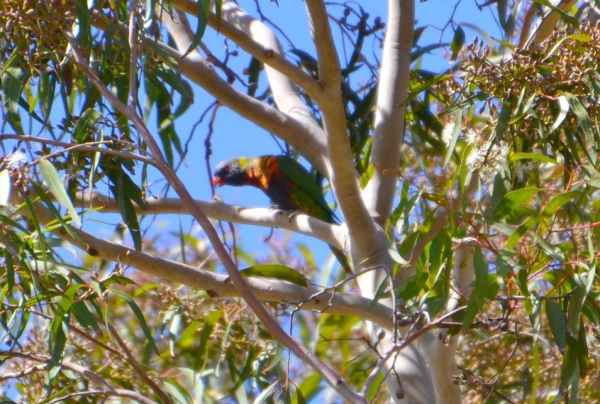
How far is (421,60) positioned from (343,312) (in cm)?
113

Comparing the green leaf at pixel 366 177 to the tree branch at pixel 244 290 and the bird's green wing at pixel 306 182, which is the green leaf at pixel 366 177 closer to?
the tree branch at pixel 244 290

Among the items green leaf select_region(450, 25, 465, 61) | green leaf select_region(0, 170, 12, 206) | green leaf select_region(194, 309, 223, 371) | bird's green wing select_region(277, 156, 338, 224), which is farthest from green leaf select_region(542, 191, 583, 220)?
bird's green wing select_region(277, 156, 338, 224)

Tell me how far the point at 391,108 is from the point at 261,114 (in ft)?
1.17

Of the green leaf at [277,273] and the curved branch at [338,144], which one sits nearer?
the curved branch at [338,144]

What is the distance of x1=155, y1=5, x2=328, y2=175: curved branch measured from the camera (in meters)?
2.15

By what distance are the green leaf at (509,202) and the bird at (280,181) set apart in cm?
167

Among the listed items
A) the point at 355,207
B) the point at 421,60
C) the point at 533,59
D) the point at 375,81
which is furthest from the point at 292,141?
the point at 533,59

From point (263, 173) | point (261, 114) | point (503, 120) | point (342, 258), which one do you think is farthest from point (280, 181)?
point (503, 120)

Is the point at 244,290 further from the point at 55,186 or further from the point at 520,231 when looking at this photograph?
the point at 520,231

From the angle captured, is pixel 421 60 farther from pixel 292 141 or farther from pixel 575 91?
pixel 575 91

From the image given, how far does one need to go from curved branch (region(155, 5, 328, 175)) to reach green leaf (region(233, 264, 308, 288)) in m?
0.36

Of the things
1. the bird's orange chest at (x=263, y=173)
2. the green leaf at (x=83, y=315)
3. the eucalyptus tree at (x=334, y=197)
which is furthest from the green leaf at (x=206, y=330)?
the bird's orange chest at (x=263, y=173)

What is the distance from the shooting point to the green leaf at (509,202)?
143cm

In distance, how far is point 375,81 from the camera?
264 centimetres
